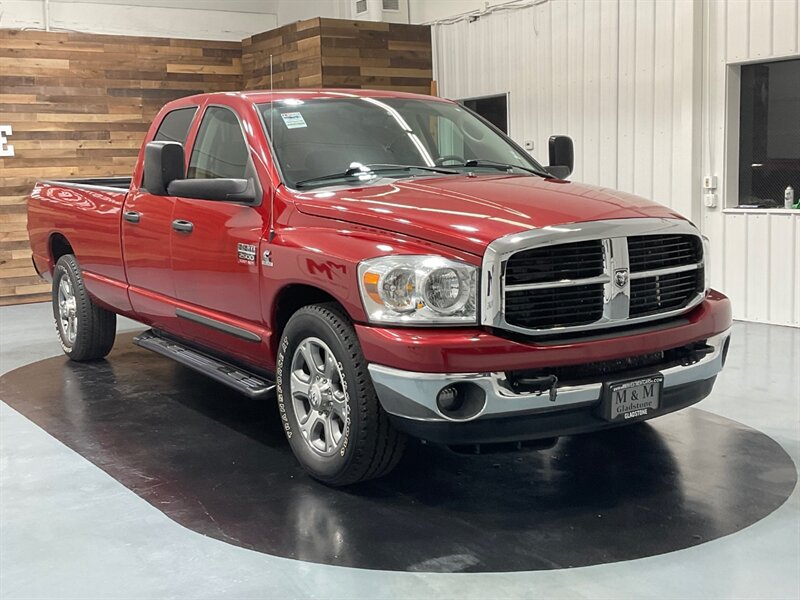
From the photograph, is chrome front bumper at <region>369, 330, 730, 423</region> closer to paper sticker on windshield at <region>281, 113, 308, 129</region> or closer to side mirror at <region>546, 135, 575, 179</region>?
paper sticker on windshield at <region>281, 113, 308, 129</region>

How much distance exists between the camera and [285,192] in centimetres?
404

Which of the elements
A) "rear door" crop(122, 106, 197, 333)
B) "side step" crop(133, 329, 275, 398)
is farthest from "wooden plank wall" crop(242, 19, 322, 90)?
"side step" crop(133, 329, 275, 398)

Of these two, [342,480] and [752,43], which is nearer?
[342,480]

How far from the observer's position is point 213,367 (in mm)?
4633

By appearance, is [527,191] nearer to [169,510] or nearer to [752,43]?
[169,510]

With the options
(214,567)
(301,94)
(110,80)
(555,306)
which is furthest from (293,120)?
(110,80)

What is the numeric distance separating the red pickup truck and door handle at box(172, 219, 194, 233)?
0.01 metres

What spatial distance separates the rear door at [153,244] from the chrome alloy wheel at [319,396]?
1.29m

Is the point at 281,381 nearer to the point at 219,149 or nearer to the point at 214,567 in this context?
the point at 214,567

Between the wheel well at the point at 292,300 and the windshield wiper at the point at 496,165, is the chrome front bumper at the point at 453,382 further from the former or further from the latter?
the windshield wiper at the point at 496,165

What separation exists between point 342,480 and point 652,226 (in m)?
1.57

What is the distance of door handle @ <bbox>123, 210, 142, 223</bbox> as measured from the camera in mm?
5164

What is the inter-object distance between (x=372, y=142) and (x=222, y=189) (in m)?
0.75

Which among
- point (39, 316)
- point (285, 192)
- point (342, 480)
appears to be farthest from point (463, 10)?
point (342, 480)
